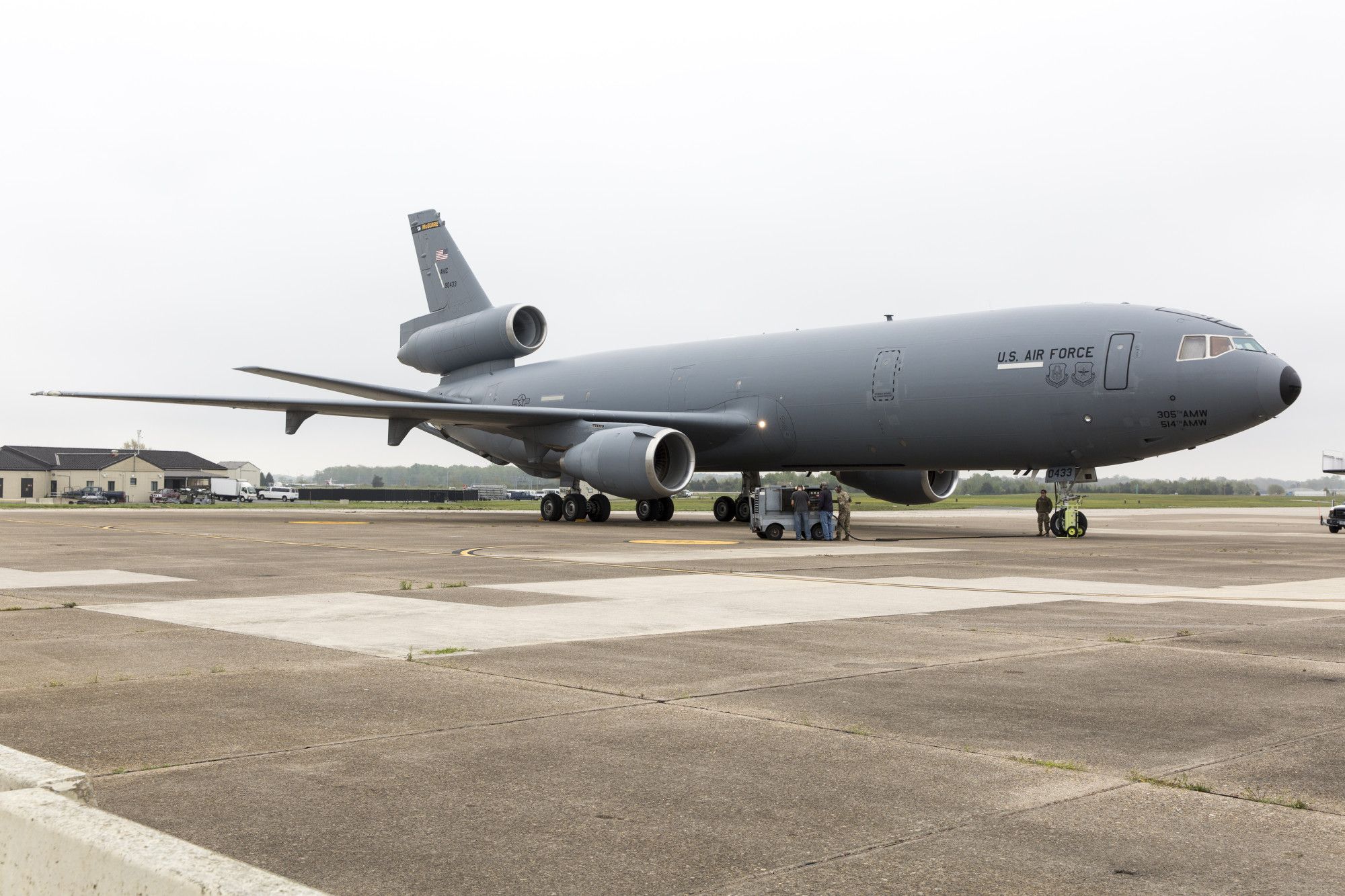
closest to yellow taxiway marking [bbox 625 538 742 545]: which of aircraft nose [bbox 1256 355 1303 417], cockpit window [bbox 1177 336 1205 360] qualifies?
cockpit window [bbox 1177 336 1205 360]

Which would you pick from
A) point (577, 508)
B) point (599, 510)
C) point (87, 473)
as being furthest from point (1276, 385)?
point (87, 473)

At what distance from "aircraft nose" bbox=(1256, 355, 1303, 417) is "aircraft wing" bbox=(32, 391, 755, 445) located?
11053 mm

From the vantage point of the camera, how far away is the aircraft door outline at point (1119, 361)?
20328mm

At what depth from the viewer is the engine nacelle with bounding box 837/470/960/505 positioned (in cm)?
2883

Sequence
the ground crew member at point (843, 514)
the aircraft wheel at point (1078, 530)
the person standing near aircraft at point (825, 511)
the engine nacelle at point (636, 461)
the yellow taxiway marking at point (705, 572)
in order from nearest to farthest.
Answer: the yellow taxiway marking at point (705, 572) < the ground crew member at point (843, 514) < the person standing near aircraft at point (825, 511) < the aircraft wheel at point (1078, 530) < the engine nacelle at point (636, 461)

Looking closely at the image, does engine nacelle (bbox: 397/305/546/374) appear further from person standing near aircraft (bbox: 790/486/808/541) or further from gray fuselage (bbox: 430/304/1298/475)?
person standing near aircraft (bbox: 790/486/808/541)

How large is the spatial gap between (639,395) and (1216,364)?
1467 cm

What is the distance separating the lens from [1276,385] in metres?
19.5

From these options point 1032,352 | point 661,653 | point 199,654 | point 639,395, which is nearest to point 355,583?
point 199,654

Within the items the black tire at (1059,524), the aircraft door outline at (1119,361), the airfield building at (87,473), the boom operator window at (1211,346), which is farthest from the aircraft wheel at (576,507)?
the airfield building at (87,473)

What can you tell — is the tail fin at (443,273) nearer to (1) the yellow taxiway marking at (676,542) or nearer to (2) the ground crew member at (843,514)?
(1) the yellow taxiway marking at (676,542)

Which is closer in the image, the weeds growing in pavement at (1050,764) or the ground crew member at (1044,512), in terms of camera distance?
the weeds growing in pavement at (1050,764)

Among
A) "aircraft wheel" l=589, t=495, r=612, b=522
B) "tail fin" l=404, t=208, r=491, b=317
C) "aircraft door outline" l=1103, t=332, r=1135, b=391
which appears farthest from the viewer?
"tail fin" l=404, t=208, r=491, b=317

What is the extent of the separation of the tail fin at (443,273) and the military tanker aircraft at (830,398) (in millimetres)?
57
